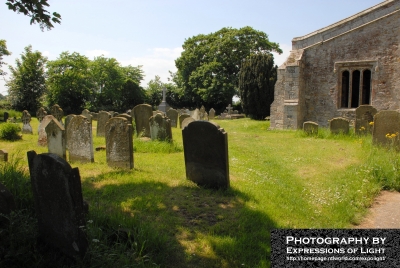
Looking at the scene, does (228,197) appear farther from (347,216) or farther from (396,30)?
(396,30)

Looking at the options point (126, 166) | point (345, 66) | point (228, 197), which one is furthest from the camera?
point (345, 66)

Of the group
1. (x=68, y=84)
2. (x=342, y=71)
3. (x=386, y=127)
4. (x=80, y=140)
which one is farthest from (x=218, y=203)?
(x=68, y=84)

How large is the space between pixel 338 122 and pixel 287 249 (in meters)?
11.1

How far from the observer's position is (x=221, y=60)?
37.0 metres

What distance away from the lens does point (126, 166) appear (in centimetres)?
704

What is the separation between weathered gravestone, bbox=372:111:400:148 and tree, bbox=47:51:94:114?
3011 cm

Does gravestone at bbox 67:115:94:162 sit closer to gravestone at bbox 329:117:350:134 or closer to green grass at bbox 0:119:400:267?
green grass at bbox 0:119:400:267

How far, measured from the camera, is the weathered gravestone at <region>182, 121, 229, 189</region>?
5.69m

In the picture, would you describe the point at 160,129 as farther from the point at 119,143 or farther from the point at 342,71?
the point at 342,71

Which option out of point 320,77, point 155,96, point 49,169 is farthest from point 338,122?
point 155,96

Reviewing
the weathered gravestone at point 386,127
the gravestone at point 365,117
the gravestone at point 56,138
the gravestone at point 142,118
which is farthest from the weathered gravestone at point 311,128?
the gravestone at point 56,138

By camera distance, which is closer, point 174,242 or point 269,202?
point 174,242

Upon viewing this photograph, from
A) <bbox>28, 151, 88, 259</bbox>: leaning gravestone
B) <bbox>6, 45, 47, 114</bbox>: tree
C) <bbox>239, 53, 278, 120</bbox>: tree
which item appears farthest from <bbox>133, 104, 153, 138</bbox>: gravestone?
<bbox>6, 45, 47, 114</bbox>: tree

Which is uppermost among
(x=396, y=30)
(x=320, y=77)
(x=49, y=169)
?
(x=396, y=30)
